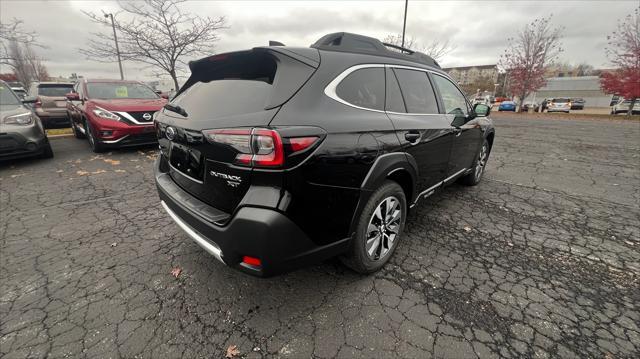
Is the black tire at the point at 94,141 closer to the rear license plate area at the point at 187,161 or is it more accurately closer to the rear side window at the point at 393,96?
the rear license plate area at the point at 187,161

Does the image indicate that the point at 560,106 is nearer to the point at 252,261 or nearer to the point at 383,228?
the point at 383,228

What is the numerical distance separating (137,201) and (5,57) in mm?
12987

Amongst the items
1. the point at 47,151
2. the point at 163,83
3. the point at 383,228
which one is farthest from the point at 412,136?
the point at 163,83

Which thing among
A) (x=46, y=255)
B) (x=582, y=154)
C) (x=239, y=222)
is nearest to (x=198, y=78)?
(x=239, y=222)

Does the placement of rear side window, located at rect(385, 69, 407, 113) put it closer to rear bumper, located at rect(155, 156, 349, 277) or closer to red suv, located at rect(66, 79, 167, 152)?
rear bumper, located at rect(155, 156, 349, 277)

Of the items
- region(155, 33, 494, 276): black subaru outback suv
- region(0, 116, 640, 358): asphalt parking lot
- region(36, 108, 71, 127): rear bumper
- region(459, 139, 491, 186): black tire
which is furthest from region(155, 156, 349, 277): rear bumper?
region(36, 108, 71, 127): rear bumper

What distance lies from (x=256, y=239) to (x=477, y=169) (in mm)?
4111

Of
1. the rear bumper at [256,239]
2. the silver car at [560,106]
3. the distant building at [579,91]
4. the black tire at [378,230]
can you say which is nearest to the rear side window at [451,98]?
the black tire at [378,230]

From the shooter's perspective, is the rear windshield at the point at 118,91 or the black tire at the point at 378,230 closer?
the black tire at the point at 378,230

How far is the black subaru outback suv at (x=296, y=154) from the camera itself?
1608 millimetres

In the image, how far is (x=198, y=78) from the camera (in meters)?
2.56

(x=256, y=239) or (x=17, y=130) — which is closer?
(x=256, y=239)

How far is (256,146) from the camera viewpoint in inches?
62.9

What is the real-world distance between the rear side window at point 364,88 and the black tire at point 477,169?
2584 millimetres
